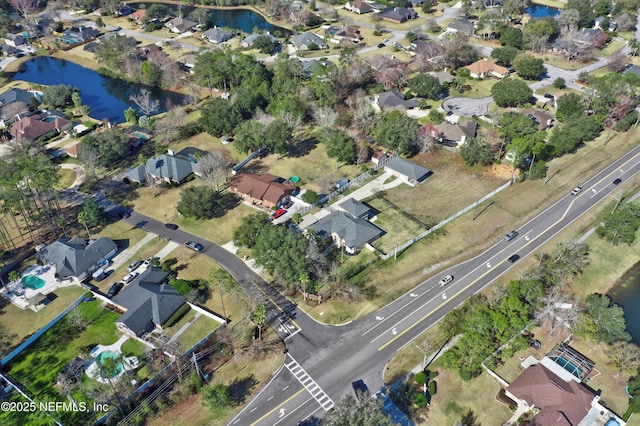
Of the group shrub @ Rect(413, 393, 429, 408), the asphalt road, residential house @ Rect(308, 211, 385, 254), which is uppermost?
residential house @ Rect(308, 211, 385, 254)

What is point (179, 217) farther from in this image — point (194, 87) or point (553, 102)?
point (553, 102)

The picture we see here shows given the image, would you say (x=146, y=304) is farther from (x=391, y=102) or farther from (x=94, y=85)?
(x=94, y=85)

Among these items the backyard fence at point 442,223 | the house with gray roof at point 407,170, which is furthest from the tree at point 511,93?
the house with gray roof at point 407,170

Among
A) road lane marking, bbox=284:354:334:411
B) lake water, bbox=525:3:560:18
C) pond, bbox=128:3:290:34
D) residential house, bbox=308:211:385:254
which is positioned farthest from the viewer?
lake water, bbox=525:3:560:18

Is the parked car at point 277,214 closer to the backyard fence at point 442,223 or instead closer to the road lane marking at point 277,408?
the backyard fence at point 442,223

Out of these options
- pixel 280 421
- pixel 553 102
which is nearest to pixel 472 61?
pixel 553 102

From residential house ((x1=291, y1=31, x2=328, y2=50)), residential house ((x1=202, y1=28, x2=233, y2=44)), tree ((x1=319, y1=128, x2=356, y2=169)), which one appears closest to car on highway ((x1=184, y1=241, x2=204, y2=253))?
tree ((x1=319, y1=128, x2=356, y2=169))

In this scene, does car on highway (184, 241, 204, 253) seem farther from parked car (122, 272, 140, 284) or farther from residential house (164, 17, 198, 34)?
residential house (164, 17, 198, 34)

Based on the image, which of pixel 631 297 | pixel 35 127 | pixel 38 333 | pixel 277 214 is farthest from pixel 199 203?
pixel 631 297
